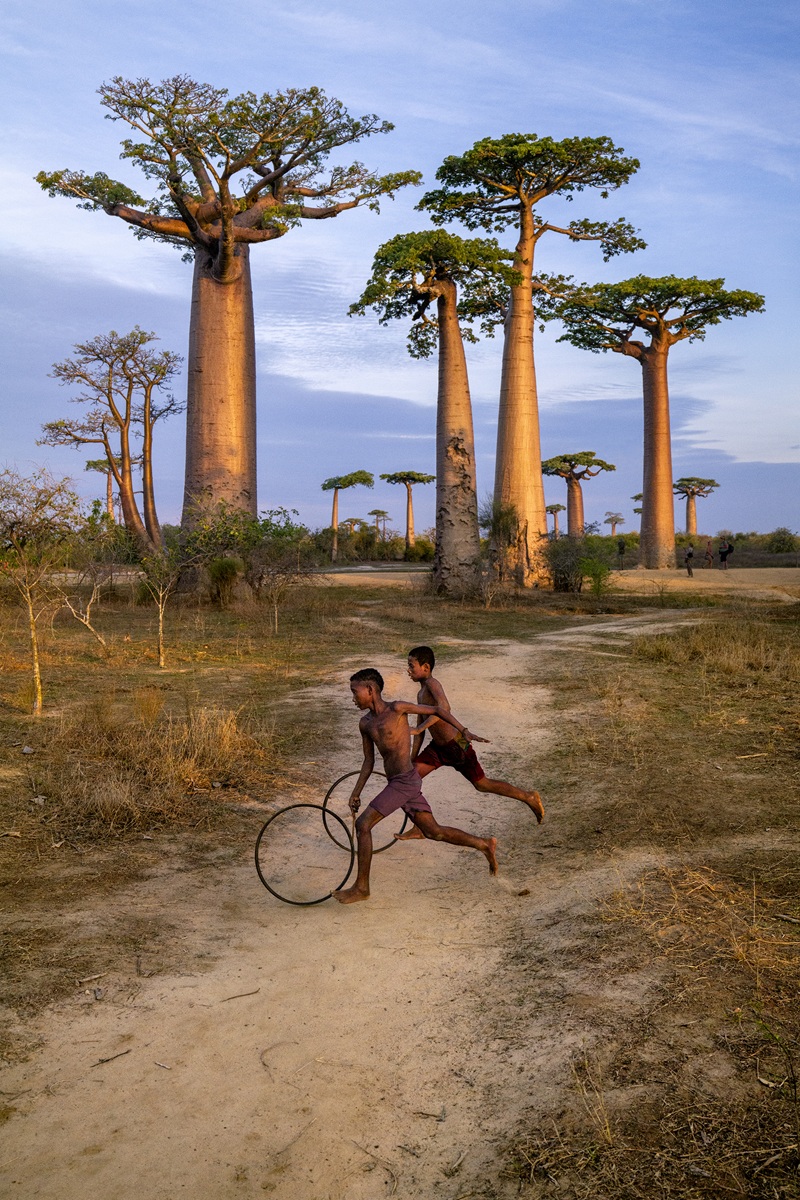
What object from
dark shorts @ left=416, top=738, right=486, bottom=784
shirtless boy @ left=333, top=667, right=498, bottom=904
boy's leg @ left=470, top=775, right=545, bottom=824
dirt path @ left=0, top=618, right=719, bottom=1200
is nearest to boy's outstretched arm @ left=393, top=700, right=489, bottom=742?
shirtless boy @ left=333, top=667, right=498, bottom=904

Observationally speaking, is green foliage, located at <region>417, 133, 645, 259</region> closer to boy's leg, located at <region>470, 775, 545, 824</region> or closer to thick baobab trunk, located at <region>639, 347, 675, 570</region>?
thick baobab trunk, located at <region>639, 347, 675, 570</region>

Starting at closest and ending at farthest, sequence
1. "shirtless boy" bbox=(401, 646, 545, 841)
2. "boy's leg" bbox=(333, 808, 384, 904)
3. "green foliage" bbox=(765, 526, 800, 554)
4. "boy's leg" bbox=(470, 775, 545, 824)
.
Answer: "boy's leg" bbox=(333, 808, 384, 904)
"shirtless boy" bbox=(401, 646, 545, 841)
"boy's leg" bbox=(470, 775, 545, 824)
"green foliage" bbox=(765, 526, 800, 554)

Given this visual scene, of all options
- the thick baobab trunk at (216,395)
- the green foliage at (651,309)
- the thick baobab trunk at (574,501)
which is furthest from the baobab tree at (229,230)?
the thick baobab trunk at (574,501)

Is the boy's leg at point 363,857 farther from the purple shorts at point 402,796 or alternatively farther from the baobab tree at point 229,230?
the baobab tree at point 229,230

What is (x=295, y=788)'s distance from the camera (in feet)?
20.3

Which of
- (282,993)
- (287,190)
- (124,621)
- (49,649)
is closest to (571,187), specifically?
(287,190)

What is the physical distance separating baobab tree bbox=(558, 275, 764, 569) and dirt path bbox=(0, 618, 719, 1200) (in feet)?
75.6

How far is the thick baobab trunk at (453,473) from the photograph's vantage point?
18125mm

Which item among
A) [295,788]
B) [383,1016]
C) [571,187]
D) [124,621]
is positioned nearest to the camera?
[383,1016]

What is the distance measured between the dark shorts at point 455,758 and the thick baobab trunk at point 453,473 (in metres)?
13.3

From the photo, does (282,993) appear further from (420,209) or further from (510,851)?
(420,209)

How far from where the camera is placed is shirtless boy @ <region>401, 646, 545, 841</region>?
4.59m

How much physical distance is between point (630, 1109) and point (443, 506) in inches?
629

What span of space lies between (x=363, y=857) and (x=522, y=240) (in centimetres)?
1891
